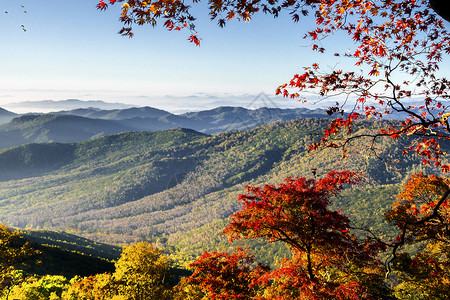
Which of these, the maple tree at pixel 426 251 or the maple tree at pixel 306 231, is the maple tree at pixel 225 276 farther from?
the maple tree at pixel 426 251

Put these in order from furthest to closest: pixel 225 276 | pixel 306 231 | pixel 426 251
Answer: pixel 426 251 → pixel 225 276 → pixel 306 231

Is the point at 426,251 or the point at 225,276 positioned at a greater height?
the point at 426,251

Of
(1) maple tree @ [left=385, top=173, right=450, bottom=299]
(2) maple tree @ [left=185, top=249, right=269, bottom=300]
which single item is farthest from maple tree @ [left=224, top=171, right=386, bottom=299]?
(1) maple tree @ [left=385, top=173, right=450, bottom=299]

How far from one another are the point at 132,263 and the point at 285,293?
16347mm

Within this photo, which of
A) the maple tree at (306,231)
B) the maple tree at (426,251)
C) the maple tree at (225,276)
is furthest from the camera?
the maple tree at (225,276)

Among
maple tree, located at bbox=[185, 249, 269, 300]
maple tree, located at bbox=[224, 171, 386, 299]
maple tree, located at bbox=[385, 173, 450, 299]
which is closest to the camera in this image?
maple tree, located at bbox=[224, 171, 386, 299]

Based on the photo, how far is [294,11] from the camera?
21.0 ft

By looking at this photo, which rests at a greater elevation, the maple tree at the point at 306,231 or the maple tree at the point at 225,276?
the maple tree at the point at 306,231

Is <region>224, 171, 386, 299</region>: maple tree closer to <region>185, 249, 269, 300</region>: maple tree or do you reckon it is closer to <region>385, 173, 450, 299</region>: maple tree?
<region>185, 249, 269, 300</region>: maple tree

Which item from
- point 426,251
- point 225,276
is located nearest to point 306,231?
point 225,276

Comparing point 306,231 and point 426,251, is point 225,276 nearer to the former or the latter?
point 306,231

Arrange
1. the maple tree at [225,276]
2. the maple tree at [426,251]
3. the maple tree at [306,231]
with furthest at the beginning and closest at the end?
the maple tree at [225,276], the maple tree at [426,251], the maple tree at [306,231]

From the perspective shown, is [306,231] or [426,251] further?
[426,251]

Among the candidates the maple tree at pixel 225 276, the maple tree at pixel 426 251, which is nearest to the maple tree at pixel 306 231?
the maple tree at pixel 225 276
